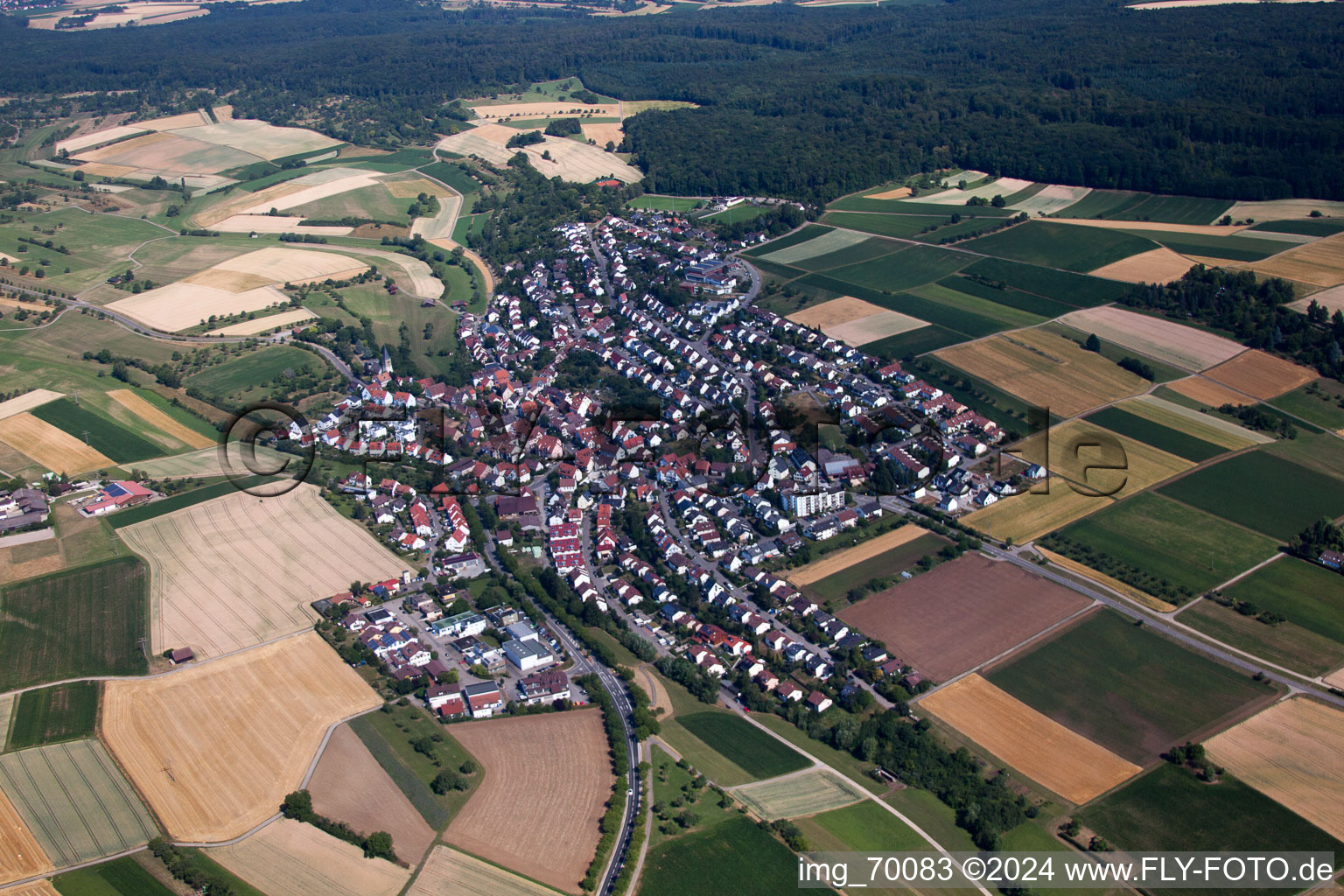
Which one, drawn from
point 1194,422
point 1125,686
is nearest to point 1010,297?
point 1194,422

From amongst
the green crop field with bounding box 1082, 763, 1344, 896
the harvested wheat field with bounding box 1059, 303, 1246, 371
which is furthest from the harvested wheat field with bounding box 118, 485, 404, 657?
the harvested wheat field with bounding box 1059, 303, 1246, 371

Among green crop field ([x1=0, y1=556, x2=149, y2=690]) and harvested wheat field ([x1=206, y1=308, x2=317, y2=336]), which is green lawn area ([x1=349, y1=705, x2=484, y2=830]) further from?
harvested wheat field ([x1=206, y1=308, x2=317, y2=336])

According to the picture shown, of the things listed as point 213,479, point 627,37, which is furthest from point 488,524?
point 627,37

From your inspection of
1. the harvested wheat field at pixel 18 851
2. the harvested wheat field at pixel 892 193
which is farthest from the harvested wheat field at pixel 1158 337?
the harvested wheat field at pixel 18 851

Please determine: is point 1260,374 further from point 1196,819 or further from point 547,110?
point 547,110

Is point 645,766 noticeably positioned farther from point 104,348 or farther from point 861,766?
point 104,348
